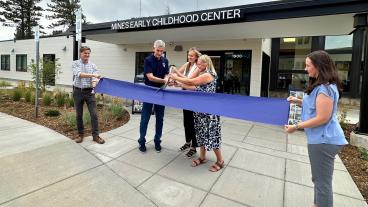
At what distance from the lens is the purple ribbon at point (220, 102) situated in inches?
115

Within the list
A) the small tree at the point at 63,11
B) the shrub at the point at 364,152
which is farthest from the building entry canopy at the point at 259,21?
the small tree at the point at 63,11

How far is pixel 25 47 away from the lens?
18578 mm

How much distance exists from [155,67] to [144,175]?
5.59ft

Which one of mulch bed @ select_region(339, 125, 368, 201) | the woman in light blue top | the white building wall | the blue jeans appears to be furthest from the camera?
the white building wall

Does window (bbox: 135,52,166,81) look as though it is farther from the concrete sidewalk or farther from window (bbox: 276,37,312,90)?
the concrete sidewalk

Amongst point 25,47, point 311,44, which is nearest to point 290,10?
point 311,44

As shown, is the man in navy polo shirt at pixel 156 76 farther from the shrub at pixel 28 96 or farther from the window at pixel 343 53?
the window at pixel 343 53

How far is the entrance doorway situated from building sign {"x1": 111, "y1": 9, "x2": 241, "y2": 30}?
3.26 m

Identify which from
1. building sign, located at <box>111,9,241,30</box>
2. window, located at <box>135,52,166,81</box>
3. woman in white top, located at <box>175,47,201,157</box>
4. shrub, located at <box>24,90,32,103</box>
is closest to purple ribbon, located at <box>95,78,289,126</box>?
woman in white top, located at <box>175,47,201,157</box>

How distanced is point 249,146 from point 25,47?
19.3 m

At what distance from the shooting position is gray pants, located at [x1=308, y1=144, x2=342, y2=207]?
7.36ft

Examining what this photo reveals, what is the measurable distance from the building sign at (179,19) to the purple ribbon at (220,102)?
3594 mm

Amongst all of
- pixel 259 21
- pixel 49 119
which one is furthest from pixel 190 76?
pixel 49 119

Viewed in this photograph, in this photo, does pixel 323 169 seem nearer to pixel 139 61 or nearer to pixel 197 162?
pixel 197 162
